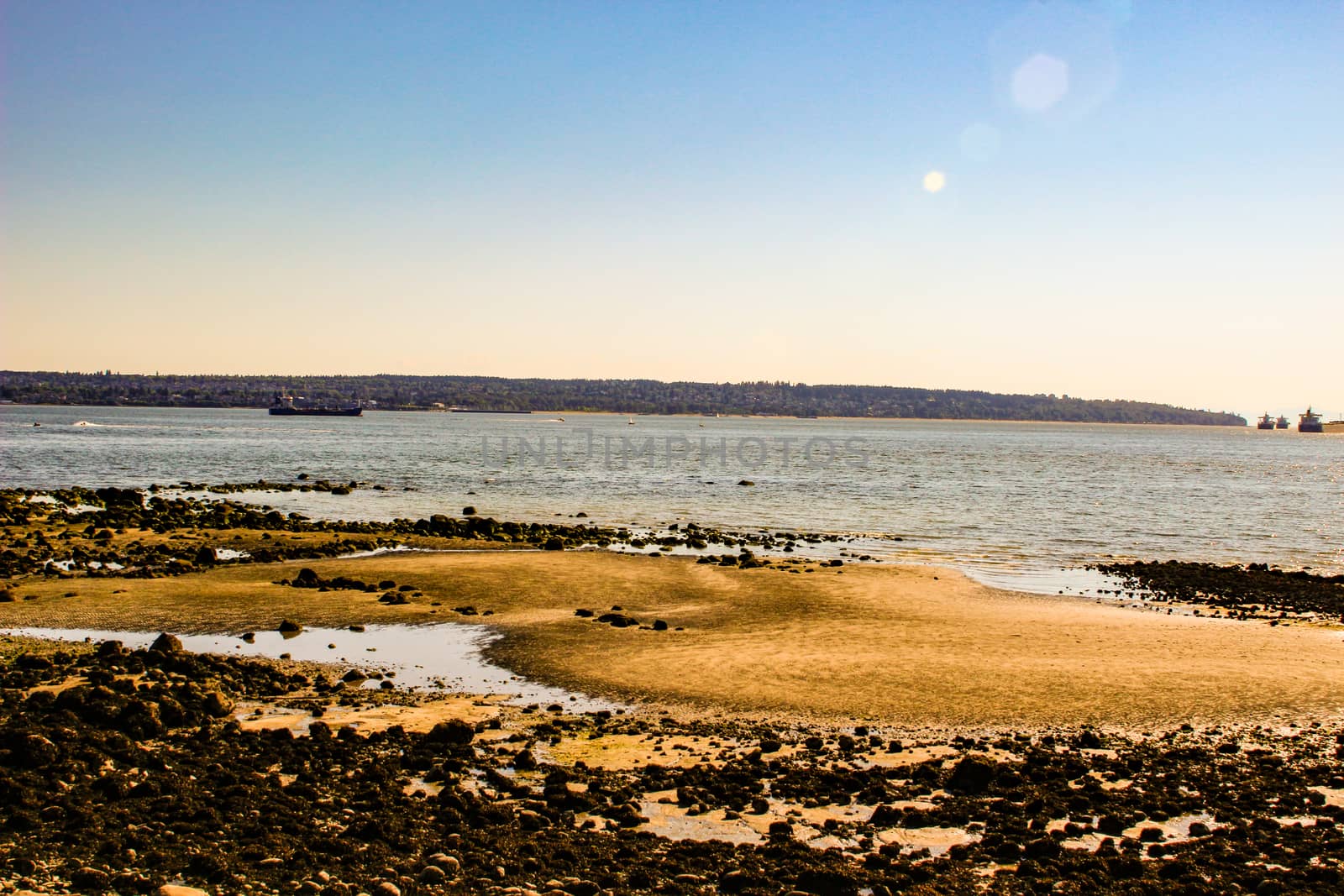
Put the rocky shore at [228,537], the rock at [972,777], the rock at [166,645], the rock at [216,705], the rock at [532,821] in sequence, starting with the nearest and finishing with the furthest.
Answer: the rock at [532,821] < the rock at [972,777] < the rock at [216,705] < the rock at [166,645] < the rocky shore at [228,537]

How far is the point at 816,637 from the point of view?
77.4ft

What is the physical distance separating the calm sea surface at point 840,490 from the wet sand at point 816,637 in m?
8.43

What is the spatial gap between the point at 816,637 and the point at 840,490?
4741cm

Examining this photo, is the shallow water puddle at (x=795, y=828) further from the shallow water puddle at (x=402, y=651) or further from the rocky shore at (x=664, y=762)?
the shallow water puddle at (x=402, y=651)

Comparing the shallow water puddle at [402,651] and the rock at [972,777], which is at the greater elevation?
the rock at [972,777]

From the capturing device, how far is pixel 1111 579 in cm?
3434

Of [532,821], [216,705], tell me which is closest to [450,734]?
[532,821]

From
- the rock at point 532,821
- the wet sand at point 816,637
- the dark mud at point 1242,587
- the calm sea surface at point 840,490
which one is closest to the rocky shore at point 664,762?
the rock at point 532,821

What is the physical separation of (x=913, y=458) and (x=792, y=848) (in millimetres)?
111399

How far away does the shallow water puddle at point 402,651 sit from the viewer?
1838 centimetres

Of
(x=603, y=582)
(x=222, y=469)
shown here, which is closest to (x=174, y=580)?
(x=603, y=582)

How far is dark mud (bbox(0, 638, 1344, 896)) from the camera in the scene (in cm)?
1019

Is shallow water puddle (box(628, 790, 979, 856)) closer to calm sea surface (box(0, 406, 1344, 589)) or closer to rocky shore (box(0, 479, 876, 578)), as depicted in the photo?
rocky shore (box(0, 479, 876, 578))

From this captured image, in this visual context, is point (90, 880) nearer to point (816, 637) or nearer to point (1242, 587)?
point (816, 637)
